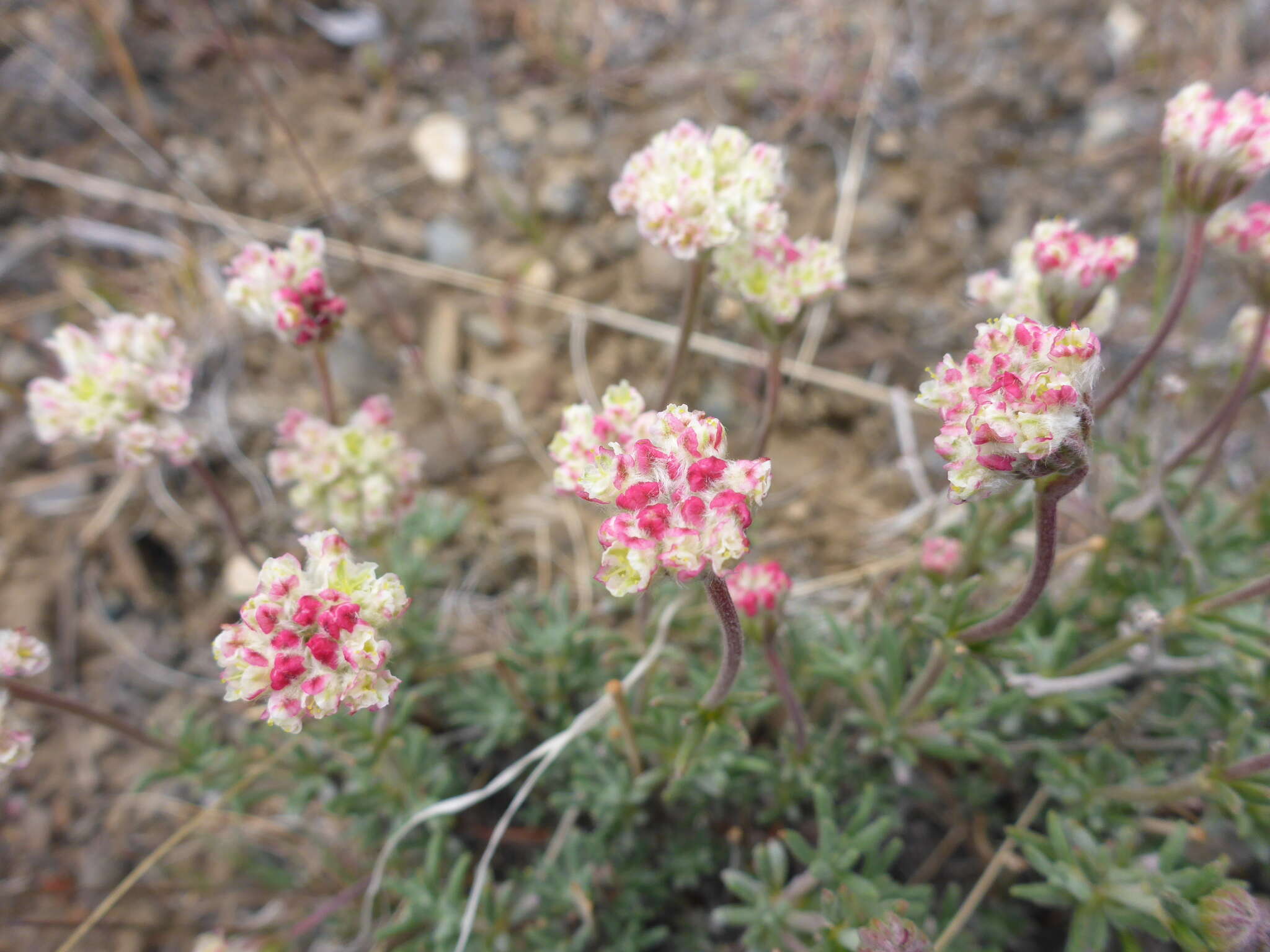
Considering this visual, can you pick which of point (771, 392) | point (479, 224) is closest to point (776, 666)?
point (771, 392)

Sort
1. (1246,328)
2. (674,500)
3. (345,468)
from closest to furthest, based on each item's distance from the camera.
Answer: (674,500) < (345,468) < (1246,328)

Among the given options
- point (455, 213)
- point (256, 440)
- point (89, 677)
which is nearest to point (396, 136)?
point (455, 213)

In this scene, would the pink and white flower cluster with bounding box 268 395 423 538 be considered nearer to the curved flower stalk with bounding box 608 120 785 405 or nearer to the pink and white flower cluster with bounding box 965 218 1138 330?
the curved flower stalk with bounding box 608 120 785 405

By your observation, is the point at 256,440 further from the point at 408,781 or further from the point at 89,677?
the point at 408,781

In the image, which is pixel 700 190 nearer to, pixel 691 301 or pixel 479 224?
pixel 691 301

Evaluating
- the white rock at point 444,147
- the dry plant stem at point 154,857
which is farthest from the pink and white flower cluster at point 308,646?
the white rock at point 444,147

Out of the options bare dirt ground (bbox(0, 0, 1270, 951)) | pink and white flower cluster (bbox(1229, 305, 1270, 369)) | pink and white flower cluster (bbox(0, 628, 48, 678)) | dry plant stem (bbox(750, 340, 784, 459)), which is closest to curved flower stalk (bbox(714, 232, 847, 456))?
dry plant stem (bbox(750, 340, 784, 459))

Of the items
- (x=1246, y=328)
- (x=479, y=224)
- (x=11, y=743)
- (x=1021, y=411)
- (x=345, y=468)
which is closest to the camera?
(x=1021, y=411)
